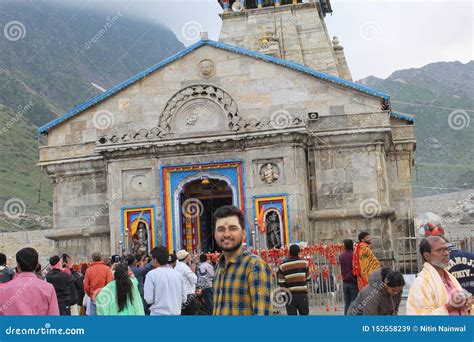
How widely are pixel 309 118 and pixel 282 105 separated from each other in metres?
1.07

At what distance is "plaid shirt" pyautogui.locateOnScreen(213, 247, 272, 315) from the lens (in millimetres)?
7887

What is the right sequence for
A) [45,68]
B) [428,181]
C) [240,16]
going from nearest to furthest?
[240,16] → [428,181] → [45,68]

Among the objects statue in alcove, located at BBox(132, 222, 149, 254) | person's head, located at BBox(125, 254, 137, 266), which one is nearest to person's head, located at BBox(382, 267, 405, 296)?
person's head, located at BBox(125, 254, 137, 266)

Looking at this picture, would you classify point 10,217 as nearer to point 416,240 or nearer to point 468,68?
A: point 416,240

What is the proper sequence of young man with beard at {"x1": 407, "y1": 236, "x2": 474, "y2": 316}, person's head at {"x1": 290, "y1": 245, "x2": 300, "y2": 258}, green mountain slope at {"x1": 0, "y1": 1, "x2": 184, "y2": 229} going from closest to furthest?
young man with beard at {"x1": 407, "y1": 236, "x2": 474, "y2": 316}
person's head at {"x1": 290, "y1": 245, "x2": 300, "y2": 258}
green mountain slope at {"x1": 0, "y1": 1, "x2": 184, "y2": 229}

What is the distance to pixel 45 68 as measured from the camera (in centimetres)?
14712

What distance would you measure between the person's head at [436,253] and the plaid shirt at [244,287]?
5.58 feet

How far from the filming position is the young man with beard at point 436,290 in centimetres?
809

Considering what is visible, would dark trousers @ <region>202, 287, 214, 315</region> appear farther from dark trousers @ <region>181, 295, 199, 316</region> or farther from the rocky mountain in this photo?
the rocky mountain

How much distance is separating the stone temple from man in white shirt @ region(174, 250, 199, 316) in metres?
11.8

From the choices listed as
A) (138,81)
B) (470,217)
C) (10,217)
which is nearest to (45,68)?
(10,217)

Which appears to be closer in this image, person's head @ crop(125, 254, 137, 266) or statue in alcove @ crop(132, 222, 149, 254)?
person's head @ crop(125, 254, 137, 266)

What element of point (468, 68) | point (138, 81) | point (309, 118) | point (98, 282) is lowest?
point (98, 282)

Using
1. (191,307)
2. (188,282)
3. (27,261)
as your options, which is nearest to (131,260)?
(188,282)
